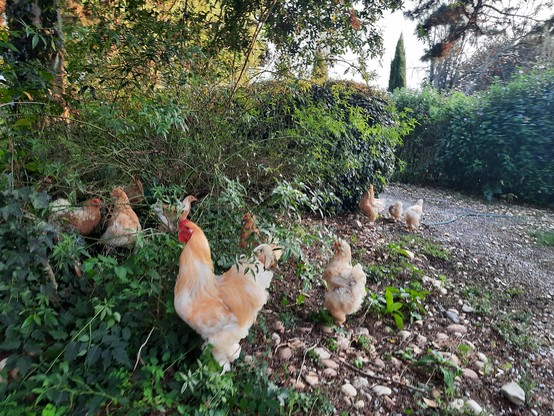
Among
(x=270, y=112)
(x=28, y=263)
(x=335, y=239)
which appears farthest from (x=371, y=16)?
(x=28, y=263)

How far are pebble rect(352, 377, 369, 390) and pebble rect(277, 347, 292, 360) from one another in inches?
16.1

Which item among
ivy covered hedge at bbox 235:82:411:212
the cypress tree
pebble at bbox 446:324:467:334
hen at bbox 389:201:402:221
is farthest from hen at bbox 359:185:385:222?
the cypress tree

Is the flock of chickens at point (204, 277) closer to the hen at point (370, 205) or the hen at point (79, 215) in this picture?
the hen at point (79, 215)

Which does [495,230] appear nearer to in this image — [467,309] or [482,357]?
[467,309]

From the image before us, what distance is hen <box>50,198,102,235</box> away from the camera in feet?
6.19

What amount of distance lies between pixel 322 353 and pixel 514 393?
1139mm

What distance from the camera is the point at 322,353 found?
7.29 feet

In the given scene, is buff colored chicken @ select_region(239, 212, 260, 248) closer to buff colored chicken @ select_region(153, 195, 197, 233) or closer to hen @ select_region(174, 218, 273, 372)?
hen @ select_region(174, 218, 273, 372)

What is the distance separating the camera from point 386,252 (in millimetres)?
3959

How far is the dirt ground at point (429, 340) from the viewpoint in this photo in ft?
6.56

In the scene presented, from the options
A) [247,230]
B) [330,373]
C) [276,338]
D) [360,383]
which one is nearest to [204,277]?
[247,230]

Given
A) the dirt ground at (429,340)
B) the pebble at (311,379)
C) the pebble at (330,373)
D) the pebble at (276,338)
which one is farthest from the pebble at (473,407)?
the pebble at (276,338)

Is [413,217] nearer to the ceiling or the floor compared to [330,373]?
nearer to the floor

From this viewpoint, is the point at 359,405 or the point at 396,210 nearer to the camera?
the point at 359,405
